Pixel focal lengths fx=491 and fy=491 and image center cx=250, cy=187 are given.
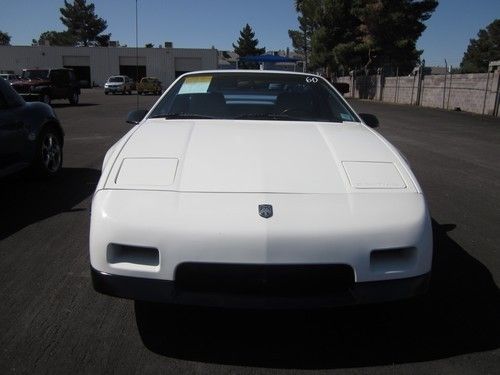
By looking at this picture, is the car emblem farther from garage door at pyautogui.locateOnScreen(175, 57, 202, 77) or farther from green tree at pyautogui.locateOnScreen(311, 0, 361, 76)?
garage door at pyautogui.locateOnScreen(175, 57, 202, 77)

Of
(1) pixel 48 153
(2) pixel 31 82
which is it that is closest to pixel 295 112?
(1) pixel 48 153

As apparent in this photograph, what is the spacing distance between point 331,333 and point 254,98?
2.34m

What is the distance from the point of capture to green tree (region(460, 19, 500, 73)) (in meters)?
66.3

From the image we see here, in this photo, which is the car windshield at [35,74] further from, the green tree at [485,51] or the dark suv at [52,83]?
the green tree at [485,51]

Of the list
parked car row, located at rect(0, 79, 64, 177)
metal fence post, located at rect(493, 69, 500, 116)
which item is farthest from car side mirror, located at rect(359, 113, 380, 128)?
metal fence post, located at rect(493, 69, 500, 116)

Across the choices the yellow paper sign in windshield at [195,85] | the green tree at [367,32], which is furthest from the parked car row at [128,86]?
the yellow paper sign in windshield at [195,85]

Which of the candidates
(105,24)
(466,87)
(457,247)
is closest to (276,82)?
(457,247)

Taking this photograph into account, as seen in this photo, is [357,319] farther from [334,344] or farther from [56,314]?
[56,314]

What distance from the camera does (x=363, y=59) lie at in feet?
124

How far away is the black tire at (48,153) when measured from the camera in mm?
6086

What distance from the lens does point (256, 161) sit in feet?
9.00

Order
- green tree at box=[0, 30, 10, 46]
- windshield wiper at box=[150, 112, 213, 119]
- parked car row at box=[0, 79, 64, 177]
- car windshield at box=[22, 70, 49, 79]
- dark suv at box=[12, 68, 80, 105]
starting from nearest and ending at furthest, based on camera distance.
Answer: windshield wiper at box=[150, 112, 213, 119] < parked car row at box=[0, 79, 64, 177] < dark suv at box=[12, 68, 80, 105] < car windshield at box=[22, 70, 49, 79] < green tree at box=[0, 30, 10, 46]

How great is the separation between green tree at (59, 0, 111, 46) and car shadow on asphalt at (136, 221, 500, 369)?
312 ft

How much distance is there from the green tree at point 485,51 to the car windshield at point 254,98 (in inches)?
2672
